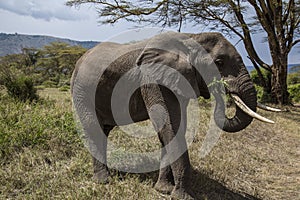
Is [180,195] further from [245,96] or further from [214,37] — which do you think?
[214,37]

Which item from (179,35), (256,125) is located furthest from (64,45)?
(179,35)

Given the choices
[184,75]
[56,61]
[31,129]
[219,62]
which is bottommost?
[56,61]

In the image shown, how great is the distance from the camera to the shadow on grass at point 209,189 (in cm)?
358

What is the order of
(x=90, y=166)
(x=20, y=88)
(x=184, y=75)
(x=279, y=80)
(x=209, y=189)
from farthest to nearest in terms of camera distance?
1. (x=279, y=80)
2. (x=20, y=88)
3. (x=90, y=166)
4. (x=209, y=189)
5. (x=184, y=75)

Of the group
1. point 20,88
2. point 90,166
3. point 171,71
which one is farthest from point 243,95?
point 20,88

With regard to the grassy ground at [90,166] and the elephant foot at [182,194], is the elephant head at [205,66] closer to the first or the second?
the elephant foot at [182,194]

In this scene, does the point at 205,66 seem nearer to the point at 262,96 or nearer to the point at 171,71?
the point at 171,71

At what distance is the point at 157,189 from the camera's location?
11.1 ft

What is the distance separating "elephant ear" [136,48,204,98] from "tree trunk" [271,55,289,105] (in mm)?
10781

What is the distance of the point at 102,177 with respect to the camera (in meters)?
3.59

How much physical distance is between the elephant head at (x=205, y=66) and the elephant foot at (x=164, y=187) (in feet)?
2.92

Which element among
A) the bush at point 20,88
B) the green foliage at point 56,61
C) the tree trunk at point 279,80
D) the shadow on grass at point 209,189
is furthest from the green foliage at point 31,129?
the green foliage at point 56,61

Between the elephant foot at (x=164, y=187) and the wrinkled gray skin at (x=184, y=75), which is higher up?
the wrinkled gray skin at (x=184, y=75)

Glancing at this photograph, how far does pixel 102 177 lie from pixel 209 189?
134cm
